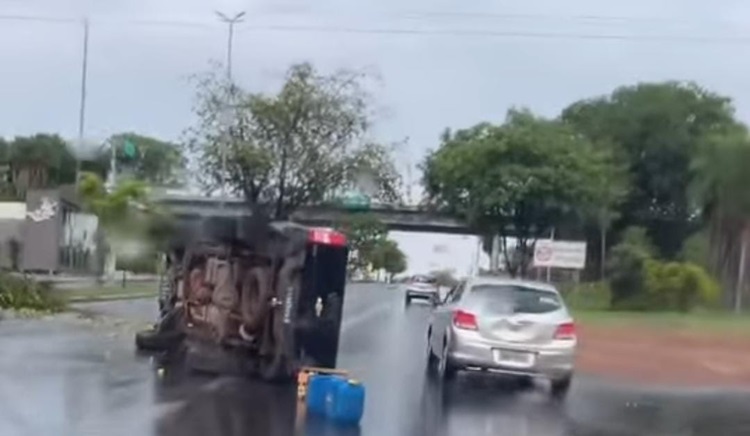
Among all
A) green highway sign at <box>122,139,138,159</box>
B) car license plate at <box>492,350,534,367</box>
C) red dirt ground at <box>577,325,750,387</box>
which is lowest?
red dirt ground at <box>577,325,750,387</box>

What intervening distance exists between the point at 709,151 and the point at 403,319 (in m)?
12.9

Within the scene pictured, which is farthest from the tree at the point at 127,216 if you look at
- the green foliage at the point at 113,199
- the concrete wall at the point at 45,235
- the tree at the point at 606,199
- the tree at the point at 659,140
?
the tree at the point at 659,140

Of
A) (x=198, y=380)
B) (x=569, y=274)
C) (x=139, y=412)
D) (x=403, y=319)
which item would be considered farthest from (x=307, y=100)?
(x=139, y=412)

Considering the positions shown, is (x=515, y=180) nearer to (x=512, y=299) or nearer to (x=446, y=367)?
(x=446, y=367)

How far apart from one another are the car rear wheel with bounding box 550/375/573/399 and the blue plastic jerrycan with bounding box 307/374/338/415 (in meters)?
4.74

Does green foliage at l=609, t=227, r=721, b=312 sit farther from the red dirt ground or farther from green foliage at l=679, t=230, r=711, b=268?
the red dirt ground

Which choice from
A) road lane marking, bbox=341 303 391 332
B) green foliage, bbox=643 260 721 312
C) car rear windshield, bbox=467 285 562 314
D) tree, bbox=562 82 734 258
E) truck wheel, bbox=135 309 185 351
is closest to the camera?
car rear windshield, bbox=467 285 562 314

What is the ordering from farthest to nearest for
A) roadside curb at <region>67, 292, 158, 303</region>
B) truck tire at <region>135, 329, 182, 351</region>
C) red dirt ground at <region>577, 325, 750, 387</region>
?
roadside curb at <region>67, 292, 158, 303</region>
red dirt ground at <region>577, 325, 750, 387</region>
truck tire at <region>135, 329, 182, 351</region>

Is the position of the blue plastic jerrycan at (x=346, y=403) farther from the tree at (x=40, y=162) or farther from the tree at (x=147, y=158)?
the tree at (x=40, y=162)

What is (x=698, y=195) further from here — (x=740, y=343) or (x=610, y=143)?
(x=740, y=343)

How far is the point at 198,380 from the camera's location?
21078 millimetres

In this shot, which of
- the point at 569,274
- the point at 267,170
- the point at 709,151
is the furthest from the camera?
the point at 569,274

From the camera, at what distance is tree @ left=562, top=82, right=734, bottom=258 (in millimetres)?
62250

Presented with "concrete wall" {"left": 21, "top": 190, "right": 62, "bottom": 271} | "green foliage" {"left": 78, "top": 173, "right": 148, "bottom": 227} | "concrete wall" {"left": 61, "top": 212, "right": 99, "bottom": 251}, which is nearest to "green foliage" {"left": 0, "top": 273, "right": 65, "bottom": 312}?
"green foliage" {"left": 78, "top": 173, "right": 148, "bottom": 227}
